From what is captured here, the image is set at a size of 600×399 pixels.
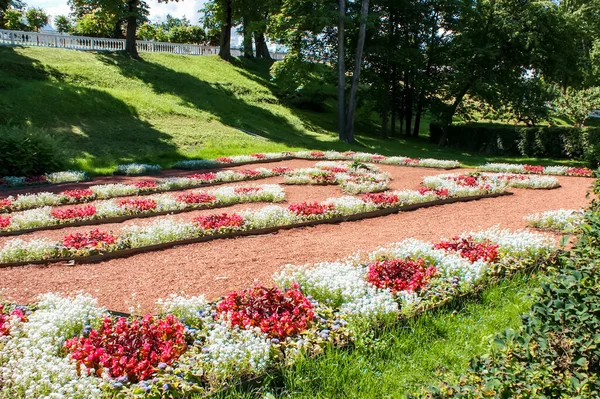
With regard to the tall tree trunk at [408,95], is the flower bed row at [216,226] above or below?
below

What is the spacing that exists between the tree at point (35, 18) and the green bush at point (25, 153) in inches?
2546

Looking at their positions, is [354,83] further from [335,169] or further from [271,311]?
[271,311]

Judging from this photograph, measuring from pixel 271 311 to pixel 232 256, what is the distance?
8.99 feet

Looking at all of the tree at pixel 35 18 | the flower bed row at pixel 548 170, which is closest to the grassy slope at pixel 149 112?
the flower bed row at pixel 548 170

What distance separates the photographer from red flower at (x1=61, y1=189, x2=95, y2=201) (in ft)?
38.8

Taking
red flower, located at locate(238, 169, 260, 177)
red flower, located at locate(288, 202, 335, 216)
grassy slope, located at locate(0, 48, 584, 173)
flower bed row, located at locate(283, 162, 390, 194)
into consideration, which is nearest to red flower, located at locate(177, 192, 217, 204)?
red flower, located at locate(288, 202, 335, 216)

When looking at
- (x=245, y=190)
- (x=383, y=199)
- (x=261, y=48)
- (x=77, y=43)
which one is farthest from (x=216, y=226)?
(x=261, y=48)

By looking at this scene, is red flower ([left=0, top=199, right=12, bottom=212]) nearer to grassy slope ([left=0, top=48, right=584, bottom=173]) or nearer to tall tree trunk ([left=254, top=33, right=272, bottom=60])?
grassy slope ([left=0, top=48, right=584, bottom=173])

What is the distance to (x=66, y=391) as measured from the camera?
3471 mm

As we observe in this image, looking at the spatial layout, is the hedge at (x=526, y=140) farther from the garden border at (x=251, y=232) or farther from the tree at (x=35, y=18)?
the tree at (x=35, y=18)

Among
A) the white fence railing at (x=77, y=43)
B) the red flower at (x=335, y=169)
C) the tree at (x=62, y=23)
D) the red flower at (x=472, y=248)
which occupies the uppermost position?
the tree at (x=62, y=23)

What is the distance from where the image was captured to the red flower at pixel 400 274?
553 centimetres

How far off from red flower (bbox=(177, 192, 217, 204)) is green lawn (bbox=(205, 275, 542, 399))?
7.39 meters

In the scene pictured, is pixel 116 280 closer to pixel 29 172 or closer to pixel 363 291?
pixel 363 291
